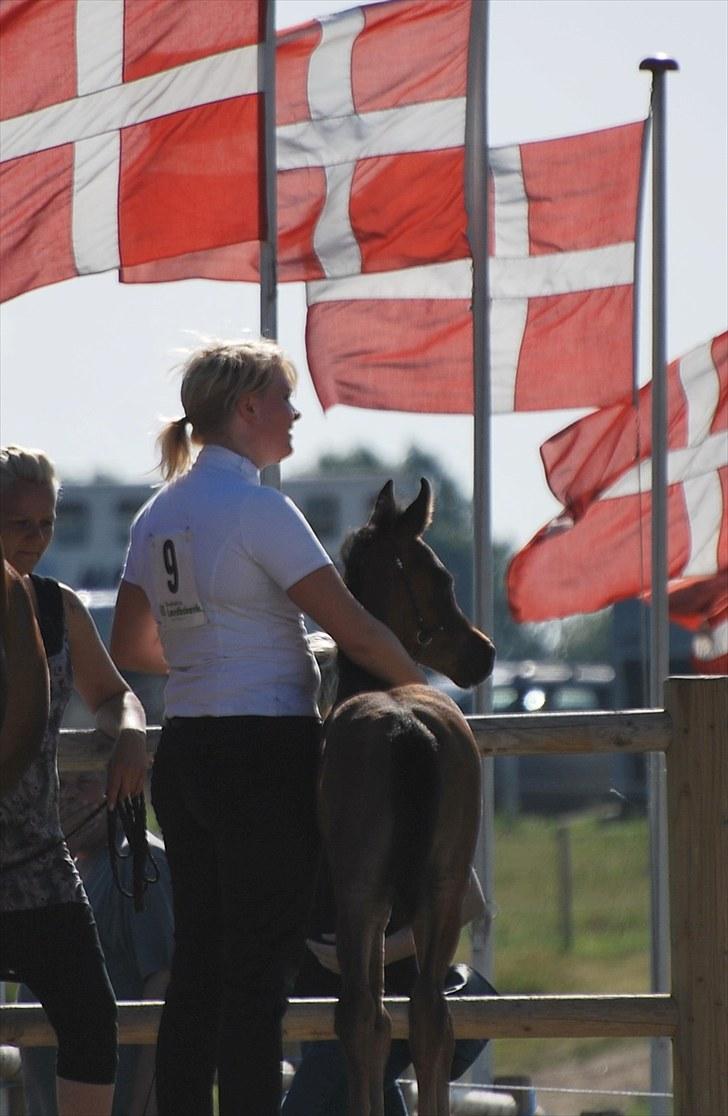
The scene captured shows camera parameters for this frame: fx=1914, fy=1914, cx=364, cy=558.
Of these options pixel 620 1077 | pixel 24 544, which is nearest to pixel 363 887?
pixel 24 544

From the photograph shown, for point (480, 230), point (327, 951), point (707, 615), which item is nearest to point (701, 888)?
point (327, 951)

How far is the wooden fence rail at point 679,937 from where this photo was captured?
16.1 ft

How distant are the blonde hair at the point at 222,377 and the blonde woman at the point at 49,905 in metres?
0.40

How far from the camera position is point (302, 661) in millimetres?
4188

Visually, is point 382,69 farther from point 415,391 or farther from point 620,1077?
point 620,1077

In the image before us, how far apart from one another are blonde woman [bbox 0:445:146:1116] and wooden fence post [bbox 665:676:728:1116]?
1.64 m

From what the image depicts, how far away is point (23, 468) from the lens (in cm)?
434

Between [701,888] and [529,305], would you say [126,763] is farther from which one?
[529,305]

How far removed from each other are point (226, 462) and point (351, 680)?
0.63 metres

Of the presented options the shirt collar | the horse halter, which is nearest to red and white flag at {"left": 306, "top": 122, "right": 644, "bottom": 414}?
the horse halter

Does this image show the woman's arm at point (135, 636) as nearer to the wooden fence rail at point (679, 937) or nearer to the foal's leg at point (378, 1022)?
the foal's leg at point (378, 1022)

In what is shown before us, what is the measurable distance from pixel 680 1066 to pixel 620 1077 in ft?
32.7

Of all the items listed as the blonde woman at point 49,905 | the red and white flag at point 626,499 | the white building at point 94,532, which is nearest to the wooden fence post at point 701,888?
the blonde woman at point 49,905

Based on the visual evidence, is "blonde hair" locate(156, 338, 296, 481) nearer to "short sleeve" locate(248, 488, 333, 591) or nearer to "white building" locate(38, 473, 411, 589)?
"short sleeve" locate(248, 488, 333, 591)
